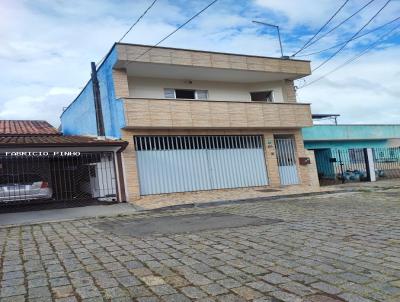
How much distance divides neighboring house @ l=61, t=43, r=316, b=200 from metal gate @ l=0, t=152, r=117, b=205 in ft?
2.97

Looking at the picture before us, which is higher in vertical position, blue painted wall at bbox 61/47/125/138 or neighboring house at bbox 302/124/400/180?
blue painted wall at bbox 61/47/125/138

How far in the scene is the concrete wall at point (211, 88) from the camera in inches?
655

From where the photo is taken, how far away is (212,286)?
397 centimetres

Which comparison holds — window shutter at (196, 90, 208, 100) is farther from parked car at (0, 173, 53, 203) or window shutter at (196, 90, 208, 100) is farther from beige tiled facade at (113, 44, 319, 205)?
parked car at (0, 173, 53, 203)

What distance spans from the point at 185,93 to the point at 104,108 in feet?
12.3

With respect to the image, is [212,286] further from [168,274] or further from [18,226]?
[18,226]

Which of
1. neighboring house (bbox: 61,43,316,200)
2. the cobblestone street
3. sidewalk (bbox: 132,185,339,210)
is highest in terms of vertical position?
neighboring house (bbox: 61,43,316,200)

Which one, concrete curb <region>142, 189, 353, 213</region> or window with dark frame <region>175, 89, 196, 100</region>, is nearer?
concrete curb <region>142, 189, 353, 213</region>

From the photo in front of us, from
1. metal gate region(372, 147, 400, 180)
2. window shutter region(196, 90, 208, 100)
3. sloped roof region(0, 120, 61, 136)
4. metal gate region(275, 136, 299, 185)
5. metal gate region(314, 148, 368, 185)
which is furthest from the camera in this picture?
metal gate region(372, 147, 400, 180)

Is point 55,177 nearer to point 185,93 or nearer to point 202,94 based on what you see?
point 185,93

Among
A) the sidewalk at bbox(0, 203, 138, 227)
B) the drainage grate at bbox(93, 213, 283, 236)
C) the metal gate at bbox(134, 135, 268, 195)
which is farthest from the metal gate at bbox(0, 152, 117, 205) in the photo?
the drainage grate at bbox(93, 213, 283, 236)

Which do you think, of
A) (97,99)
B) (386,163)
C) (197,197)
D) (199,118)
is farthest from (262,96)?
(386,163)

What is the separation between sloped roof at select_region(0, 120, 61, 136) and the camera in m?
19.5

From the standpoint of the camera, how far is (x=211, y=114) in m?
16.0
